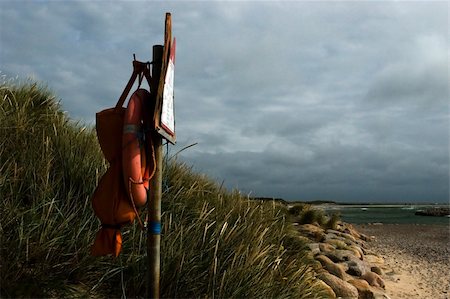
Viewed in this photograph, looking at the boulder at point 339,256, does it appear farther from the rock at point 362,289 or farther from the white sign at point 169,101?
the white sign at point 169,101

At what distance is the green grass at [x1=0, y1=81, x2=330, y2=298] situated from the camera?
4184 mm

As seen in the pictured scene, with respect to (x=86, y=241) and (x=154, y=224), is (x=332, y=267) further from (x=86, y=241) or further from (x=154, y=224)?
(x=154, y=224)

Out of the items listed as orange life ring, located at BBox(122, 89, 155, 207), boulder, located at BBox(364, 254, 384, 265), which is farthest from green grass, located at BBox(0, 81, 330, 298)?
boulder, located at BBox(364, 254, 384, 265)

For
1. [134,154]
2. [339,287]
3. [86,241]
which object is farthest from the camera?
[339,287]

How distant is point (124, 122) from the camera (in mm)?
3570

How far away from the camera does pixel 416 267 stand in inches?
518

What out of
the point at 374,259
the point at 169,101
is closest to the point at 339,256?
the point at 374,259

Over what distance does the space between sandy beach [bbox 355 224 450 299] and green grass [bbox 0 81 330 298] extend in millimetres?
4812

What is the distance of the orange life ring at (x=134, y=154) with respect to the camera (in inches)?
137

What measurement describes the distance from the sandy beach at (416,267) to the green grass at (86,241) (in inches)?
189

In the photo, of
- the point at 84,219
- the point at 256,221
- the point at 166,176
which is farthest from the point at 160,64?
the point at 256,221

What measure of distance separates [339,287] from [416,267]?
685cm

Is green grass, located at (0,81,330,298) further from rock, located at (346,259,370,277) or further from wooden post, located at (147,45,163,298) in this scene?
rock, located at (346,259,370,277)

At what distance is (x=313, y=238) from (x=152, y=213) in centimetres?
850
